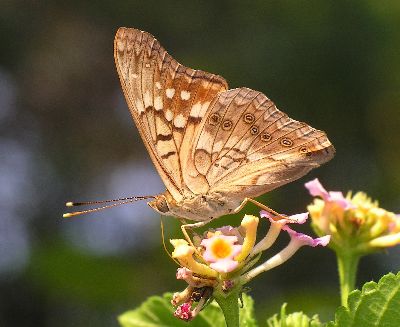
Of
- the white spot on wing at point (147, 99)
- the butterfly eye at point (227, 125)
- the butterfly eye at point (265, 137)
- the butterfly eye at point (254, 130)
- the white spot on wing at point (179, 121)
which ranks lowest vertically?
the butterfly eye at point (265, 137)

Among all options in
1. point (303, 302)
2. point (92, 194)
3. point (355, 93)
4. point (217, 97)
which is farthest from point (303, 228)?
point (217, 97)

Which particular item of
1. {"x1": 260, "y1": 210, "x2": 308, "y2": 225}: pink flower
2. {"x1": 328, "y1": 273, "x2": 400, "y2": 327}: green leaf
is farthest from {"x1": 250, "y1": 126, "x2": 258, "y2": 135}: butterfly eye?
{"x1": 328, "y1": 273, "x2": 400, "y2": 327}: green leaf

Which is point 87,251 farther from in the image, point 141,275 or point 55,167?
point 55,167

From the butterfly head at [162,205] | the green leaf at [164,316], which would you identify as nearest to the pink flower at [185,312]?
the green leaf at [164,316]

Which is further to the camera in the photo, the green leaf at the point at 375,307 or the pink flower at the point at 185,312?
the pink flower at the point at 185,312

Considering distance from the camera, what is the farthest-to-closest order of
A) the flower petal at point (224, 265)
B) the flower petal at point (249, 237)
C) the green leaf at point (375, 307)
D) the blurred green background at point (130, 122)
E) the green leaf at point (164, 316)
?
1. the blurred green background at point (130, 122)
2. the green leaf at point (164, 316)
3. the flower petal at point (249, 237)
4. the flower petal at point (224, 265)
5. the green leaf at point (375, 307)

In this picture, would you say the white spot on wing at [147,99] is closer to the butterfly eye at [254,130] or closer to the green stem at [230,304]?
the butterfly eye at [254,130]

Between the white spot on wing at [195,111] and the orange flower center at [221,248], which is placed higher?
the white spot on wing at [195,111]

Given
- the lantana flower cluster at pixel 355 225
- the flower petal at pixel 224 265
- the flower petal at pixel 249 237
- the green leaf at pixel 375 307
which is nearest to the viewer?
the green leaf at pixel 375 307
